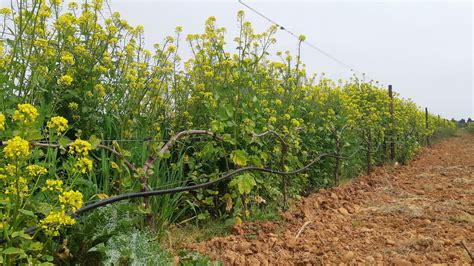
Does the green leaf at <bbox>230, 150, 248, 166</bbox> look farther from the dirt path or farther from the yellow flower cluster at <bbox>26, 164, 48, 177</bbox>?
the yellow flower cluster at <bbox>26, 164, 48, 177</bbox>

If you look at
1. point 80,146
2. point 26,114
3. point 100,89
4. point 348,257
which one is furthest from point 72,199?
point 348,257

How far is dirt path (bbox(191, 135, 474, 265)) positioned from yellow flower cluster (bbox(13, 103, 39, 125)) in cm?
124

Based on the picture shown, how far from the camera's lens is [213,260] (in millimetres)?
2344

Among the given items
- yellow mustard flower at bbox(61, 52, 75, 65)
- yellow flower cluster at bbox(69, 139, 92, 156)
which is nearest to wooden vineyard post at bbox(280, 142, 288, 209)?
yellow mustard flower at bbox(61, 52, 75, 65)

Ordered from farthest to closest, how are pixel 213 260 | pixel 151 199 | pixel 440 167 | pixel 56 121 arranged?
pixel 440 167, pixel 151 199, pixel 213 260, pixel 56 121

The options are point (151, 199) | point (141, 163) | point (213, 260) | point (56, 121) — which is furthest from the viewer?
point (141, 163)

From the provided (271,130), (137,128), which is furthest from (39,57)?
(271,130)

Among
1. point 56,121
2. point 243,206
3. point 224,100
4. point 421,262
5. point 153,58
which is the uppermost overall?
point 153,58

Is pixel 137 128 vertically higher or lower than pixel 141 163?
higher

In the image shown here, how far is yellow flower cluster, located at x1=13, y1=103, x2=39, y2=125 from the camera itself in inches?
58.7

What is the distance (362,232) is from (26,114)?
8.35 feet

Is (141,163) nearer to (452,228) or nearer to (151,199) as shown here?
(151,199)

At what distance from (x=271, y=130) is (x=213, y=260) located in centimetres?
129

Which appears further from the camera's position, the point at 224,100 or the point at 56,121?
the point at 224,100
